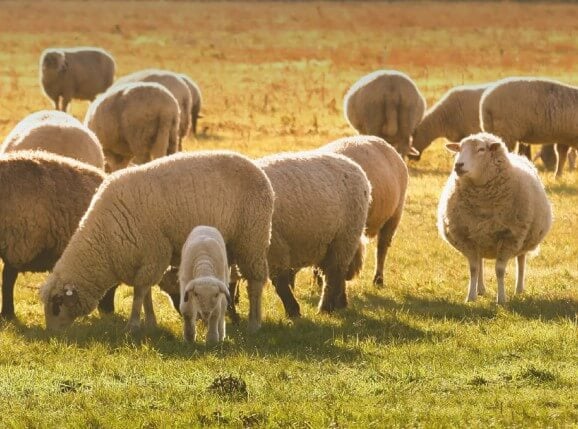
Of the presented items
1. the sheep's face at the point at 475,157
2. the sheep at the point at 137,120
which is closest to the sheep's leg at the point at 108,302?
the sheep's face at the point at 475,157

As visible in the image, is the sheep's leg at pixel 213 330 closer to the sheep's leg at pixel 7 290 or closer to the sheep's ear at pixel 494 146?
the sheep's leg at pixel 7 290

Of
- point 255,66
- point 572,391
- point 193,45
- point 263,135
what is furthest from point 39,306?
point 193,45

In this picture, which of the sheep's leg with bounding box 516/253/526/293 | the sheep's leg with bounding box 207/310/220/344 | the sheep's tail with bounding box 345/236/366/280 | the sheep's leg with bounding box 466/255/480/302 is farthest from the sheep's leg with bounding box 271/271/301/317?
the sheep's leg with bounding box 516/253/526/293

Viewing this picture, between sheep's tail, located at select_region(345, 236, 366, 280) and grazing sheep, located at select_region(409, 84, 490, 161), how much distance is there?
11.9 meters

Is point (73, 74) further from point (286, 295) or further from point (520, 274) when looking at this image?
point (286, 295)

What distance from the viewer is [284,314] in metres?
11.6

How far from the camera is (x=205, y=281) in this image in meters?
9.47

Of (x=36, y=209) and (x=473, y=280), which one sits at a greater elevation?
(x=36, y=209)

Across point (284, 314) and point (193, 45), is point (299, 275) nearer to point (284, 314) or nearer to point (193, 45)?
point (284, 314)

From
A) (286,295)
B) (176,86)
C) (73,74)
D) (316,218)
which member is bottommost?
(73,74)

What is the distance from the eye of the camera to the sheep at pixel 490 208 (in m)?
12.4

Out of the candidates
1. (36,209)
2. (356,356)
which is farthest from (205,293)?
(36,209)

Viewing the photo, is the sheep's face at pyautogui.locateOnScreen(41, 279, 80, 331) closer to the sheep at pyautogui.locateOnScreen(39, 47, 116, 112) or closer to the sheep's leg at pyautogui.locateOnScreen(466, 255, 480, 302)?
the sheep's leg at pyautogui.locateOnScreen(466, 255, 480, 302)

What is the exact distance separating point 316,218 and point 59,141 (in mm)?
4640
